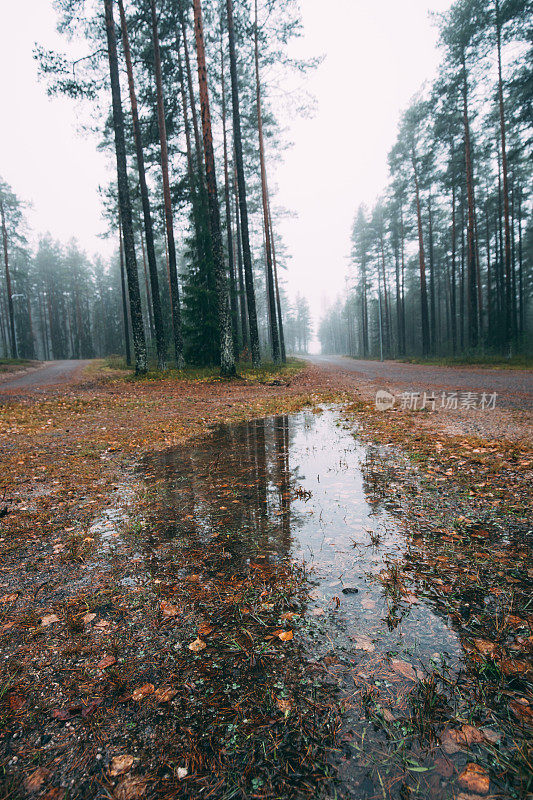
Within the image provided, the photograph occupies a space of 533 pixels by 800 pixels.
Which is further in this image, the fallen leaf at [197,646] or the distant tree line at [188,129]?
the distant tree line at [188,129]

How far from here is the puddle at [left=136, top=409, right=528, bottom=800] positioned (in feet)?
3.94

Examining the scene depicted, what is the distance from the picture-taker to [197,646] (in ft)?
5.53

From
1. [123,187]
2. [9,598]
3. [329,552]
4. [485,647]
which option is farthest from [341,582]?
[123,187]

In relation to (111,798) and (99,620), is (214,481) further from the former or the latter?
(111,798)

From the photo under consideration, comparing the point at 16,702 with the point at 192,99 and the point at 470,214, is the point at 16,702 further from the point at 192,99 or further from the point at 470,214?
the point at 470,214

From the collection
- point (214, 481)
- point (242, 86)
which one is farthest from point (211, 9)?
point (214, 481)

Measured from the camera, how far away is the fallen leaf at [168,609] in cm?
190

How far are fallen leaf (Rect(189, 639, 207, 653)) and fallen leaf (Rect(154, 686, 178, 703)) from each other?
208mm

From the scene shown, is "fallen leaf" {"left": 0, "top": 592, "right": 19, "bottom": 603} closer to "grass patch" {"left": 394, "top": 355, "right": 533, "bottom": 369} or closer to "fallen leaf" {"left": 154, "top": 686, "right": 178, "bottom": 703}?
"fallen leaf" {"left": 154, "top": 686, "right": 178, "bottom": 703}

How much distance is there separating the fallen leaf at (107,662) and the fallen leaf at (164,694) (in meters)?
0.29

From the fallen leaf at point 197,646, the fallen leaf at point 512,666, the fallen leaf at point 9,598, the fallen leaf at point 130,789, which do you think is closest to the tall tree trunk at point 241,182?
the fallen leaf at point 9,598

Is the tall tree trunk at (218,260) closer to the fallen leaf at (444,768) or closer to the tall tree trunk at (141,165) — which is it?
the tall tree trunk at (141,165)

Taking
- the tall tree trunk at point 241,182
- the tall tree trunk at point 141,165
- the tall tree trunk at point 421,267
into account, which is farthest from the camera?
the tall tree trunk at point 421,267

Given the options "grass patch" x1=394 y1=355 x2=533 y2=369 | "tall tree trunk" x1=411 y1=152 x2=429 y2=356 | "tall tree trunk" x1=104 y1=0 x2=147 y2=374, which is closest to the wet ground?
"tall tree trunk" x1=104 y1=0 x2=147 y2=374
